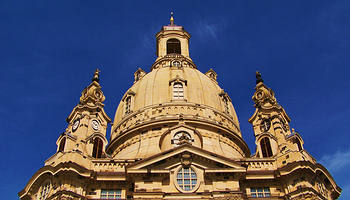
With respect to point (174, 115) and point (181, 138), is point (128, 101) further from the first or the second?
point (181, 138)

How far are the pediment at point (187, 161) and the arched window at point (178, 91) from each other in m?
13.9

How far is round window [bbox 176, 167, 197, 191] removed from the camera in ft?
111

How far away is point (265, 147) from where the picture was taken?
41.5 m

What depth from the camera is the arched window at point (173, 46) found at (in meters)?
66.3

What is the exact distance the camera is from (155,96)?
4853 centimetres

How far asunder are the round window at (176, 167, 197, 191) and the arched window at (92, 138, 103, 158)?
33.1 feet

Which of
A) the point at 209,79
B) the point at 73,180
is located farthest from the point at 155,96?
the point at 73,180

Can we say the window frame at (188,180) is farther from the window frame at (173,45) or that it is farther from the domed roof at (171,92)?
the window frame at (173,45)

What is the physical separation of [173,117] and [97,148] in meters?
8.83

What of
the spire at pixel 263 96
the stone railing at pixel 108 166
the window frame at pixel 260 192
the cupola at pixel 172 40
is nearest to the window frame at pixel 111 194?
the stone railing at pixel 108 166

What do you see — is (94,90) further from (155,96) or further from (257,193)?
(257,193)

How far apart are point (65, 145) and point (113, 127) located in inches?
520

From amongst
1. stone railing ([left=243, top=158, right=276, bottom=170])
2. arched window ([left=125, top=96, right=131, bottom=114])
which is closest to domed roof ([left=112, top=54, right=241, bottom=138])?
arched window ([left=125, top=96, right=131, bottom=114])

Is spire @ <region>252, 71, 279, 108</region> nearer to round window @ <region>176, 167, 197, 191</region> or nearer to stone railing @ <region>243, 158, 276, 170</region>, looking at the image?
stone railing @ <region>243, 158, 276, 170</region>
